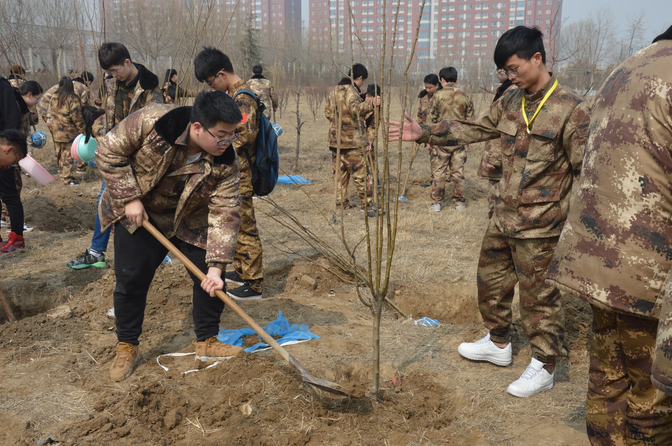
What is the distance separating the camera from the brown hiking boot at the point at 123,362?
2.78m

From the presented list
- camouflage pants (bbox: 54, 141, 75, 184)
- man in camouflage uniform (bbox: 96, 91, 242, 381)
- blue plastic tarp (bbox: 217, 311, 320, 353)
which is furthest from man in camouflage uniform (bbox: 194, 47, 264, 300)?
camouflage pants (bbox: 54, 141, 75, 184)

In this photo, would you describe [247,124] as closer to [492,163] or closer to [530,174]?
[492,163]

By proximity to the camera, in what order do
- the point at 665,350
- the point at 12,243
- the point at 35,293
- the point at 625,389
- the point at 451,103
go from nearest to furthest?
the point at 665,350 → the point at 625,389 → the point at 35,293 → the point at 12,243 → the point at 451,103

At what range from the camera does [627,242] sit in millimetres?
1477

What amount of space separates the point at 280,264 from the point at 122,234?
2.42 m

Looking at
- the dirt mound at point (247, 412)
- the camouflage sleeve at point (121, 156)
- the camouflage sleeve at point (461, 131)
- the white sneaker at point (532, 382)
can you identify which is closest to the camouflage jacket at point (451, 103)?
the camouflage sleeve at point (461, 131)

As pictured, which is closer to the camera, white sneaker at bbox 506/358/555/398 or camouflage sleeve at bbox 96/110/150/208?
camouflage sleeve at bbox 96/110/150/208

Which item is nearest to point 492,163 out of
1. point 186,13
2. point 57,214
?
point 186,13

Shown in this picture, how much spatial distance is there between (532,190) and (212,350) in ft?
6.71

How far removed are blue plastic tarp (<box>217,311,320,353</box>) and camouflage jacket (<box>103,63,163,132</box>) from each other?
6.65 feet

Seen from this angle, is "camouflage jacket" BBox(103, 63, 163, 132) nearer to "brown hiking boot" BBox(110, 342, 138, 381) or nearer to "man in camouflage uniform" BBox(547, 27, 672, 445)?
"brown hiking boot" BBox(110, 342, 138, 381)

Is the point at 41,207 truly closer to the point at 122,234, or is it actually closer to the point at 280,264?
the point at 280,264

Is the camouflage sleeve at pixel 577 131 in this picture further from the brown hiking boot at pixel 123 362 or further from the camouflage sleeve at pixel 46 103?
the camouflage sleeve at pixel 46 103

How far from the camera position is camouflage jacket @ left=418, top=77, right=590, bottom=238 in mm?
2449
